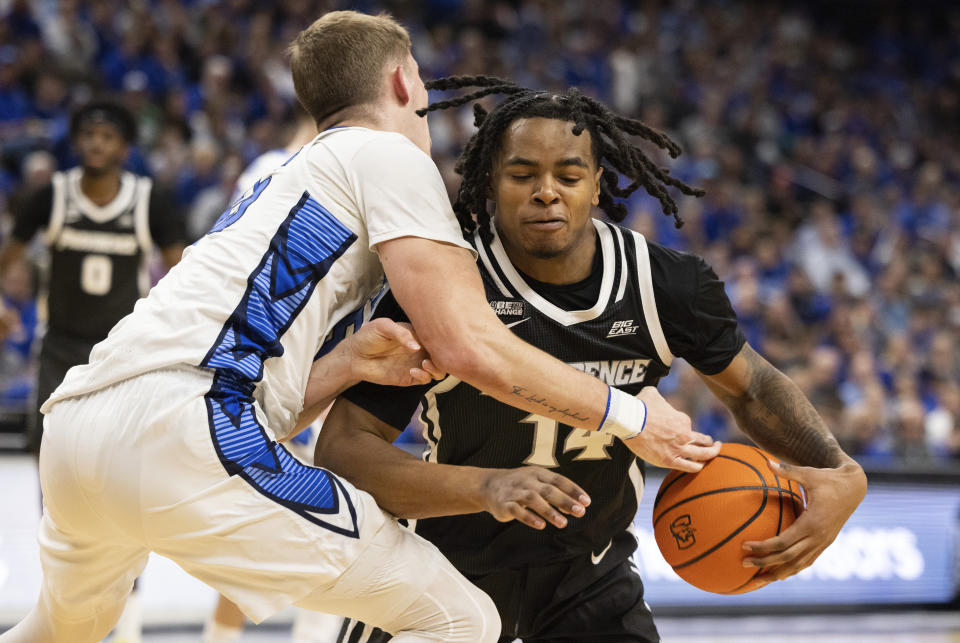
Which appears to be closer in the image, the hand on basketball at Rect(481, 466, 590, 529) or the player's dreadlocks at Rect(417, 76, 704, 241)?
the hand on basketball at Rect(481, 466, 590, 529)

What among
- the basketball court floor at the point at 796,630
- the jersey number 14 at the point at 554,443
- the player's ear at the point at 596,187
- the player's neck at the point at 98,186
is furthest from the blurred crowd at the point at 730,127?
the player's ear at the point at 596,187

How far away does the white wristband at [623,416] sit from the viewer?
268cm

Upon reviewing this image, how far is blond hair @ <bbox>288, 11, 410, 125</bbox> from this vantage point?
10.0 ft

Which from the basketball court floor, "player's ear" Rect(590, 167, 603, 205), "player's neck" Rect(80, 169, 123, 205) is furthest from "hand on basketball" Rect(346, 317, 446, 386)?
the basketball court floor

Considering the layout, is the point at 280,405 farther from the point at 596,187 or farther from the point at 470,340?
the point at 596,187

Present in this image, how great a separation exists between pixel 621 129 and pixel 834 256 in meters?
10.3

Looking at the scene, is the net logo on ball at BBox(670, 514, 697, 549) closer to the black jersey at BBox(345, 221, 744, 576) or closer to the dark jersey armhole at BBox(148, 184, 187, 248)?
the black jersey at BBox(345, 221, 744, 576)

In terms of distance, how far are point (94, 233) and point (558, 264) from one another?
11.0ft

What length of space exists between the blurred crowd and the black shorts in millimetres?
4964

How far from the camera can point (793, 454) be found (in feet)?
10.6

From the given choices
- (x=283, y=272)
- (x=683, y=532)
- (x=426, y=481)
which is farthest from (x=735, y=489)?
(x=283, y=272)

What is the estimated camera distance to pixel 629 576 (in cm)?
326

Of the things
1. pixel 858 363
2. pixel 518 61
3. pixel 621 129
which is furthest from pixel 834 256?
pixel 621 129

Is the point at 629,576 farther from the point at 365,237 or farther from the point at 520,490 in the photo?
the point at 365,237
